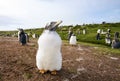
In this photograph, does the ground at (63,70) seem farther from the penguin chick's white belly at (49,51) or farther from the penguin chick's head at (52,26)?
the penguin chick's head at (52,26)

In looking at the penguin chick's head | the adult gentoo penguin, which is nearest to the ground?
the adult gentoo penguin

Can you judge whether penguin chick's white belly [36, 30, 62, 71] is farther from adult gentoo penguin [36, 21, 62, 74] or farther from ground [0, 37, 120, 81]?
ground [0, 37, 120, 81]

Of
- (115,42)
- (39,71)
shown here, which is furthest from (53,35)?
(115,42)

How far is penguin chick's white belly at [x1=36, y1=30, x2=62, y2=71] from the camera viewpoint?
44.5 feet

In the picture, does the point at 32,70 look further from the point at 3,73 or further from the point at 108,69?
the point at 108,69

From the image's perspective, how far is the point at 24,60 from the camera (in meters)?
17.6

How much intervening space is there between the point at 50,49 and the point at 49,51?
150 mm

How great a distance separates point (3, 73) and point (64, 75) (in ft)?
12.3

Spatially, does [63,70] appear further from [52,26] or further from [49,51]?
[52,26]

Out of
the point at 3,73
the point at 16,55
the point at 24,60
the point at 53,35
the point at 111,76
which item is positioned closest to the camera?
the point at 53,35

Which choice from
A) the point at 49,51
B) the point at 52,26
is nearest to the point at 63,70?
the point at 49,51

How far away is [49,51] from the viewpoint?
13734 mm

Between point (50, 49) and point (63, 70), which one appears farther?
point (63, 70)

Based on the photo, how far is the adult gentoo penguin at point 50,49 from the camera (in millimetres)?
13578
